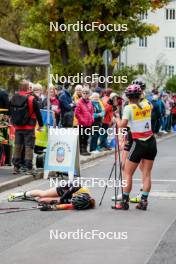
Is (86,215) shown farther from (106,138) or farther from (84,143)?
(106,138)

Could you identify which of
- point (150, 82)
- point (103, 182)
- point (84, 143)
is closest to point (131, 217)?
point (103, 182)

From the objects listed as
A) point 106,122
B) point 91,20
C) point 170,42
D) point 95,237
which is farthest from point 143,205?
point 170,42

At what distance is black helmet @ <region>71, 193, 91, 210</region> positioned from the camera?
12672 millimetres

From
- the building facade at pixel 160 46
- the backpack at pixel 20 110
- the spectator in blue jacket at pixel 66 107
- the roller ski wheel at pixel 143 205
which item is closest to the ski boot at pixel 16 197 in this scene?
the roller ski wheel at pixel 143 205

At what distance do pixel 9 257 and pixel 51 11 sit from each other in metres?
30.7

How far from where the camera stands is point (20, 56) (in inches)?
684

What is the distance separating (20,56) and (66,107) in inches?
179

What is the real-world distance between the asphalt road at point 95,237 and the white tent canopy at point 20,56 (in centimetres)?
356

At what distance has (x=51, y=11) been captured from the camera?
128ft

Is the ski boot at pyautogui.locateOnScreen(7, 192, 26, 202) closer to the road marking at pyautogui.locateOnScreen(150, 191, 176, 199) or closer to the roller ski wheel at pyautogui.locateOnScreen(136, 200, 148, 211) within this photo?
the roller ski wheel at pyautogui.locateOnScreen(136, 200, 148, 211)

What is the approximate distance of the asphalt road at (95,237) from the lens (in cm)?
931

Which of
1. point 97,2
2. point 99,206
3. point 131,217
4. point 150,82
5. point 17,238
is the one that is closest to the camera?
point 17,238

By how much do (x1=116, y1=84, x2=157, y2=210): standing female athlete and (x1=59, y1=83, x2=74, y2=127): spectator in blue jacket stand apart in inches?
356

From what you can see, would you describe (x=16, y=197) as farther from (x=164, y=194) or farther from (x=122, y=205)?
(x=164, y=194)
